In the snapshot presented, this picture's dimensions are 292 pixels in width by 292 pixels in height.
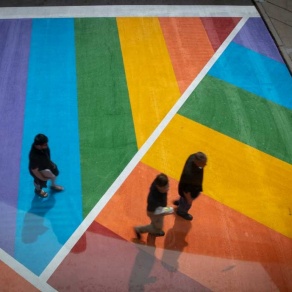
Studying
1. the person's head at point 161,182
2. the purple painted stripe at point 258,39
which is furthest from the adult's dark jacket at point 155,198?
→ the purple painted stripe at point 258,39

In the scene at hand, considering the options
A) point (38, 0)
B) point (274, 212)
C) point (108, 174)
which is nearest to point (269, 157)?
point (274, 212)

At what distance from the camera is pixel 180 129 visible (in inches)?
292

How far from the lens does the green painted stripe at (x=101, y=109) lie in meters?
6.65

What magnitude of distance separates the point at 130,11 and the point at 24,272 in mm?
7735

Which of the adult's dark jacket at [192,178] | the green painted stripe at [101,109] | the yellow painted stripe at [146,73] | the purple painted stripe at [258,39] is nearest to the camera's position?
the adult's dark jacket at [192,178]

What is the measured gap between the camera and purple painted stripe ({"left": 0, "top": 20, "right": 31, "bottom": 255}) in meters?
6.02

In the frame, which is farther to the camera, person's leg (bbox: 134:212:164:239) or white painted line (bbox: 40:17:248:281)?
white painted line (bbox: 40:17:248:281)

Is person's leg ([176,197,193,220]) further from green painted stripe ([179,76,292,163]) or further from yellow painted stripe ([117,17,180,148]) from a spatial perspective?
green painted stripe ([179,76,292,163])

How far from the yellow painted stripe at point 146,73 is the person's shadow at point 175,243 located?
1.95m

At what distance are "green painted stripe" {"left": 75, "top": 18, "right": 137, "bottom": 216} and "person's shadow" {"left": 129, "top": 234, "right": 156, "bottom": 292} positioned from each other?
46.8 inches

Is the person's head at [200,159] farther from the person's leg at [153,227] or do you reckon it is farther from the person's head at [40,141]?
the person's head at [40,141]

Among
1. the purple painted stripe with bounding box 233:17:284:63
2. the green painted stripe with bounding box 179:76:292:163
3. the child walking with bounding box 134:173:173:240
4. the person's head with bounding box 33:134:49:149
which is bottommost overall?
the child walking with bounding box 134:173:173:240

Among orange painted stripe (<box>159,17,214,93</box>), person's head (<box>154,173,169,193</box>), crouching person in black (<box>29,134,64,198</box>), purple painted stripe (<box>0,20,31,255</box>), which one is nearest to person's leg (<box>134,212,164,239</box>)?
person's head (<box>154,173,169,193</box>)

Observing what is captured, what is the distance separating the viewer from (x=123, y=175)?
261 inches
